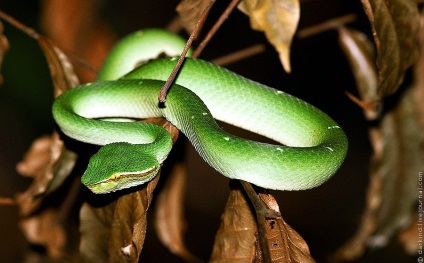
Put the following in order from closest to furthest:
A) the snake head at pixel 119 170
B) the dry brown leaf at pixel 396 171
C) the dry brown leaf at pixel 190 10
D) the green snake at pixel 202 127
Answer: the green snake at pixel 202 127
the snake head at pixel 119 170
the dry brown leaf at pixel 190 10
the dry brown leaf at pixel 396 171

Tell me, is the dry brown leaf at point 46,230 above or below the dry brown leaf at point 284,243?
below

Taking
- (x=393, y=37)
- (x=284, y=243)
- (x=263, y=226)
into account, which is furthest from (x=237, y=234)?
(x=393, y=37)

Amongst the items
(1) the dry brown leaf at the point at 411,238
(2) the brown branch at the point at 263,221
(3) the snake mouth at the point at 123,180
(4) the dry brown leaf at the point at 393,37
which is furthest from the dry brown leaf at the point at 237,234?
(1) the dry brown leaf at the point at 411,238

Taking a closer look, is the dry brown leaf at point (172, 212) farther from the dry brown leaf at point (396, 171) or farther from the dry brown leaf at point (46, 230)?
the dry brown leaf at point (396, 171)

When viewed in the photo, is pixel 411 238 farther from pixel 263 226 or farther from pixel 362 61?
pixel 263 226

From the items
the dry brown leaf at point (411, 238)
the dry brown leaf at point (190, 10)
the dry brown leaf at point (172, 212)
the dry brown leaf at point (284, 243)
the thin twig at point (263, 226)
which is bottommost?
the dry brown leaf at point (411, 238)

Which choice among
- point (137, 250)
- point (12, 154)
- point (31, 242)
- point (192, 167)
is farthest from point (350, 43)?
point (12, 154)

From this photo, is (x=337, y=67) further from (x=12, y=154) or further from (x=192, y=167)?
(x=12, y=154)
